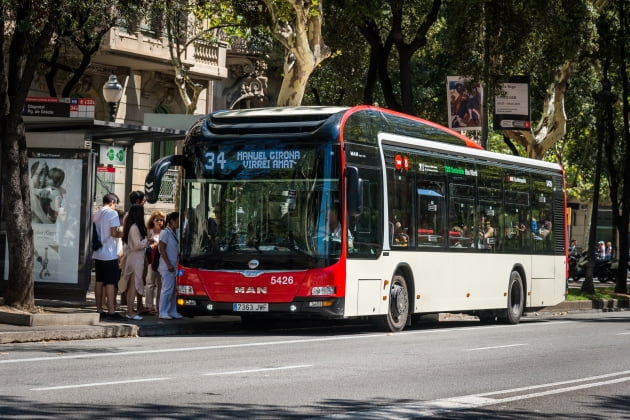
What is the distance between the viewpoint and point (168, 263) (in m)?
19.7

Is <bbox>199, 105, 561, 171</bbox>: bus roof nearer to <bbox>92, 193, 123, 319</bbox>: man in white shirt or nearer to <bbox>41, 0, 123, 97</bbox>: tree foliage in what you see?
<bbox>92, 193, 123, 319</bbox>: man in white shirt

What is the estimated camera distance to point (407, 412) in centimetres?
980

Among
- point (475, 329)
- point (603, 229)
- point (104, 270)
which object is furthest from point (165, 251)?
point (603, 229)

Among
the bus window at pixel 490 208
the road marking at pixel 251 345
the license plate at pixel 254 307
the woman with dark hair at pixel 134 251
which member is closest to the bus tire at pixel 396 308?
the road marking at pixel 251 345

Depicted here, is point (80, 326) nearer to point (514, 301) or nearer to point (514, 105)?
point (514, 301)

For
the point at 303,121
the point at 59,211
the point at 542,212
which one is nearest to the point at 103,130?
the point at 59,211

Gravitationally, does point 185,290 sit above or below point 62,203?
below

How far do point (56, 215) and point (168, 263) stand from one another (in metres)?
2.35

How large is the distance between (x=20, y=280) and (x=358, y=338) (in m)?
4.71

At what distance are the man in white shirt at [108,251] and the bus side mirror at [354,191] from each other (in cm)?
343

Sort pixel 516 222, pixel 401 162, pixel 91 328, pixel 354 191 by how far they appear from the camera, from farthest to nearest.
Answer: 1. pixel 516 222
2. pixel 401 162
3. pixel 354 191
4. pixel 91 328

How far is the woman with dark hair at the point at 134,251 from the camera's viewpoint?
19609 millimetres

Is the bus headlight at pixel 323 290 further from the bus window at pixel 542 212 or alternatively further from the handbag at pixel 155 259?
the bus window at pixel 542 212

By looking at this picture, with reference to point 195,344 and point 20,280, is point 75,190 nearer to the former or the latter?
point 20,280
